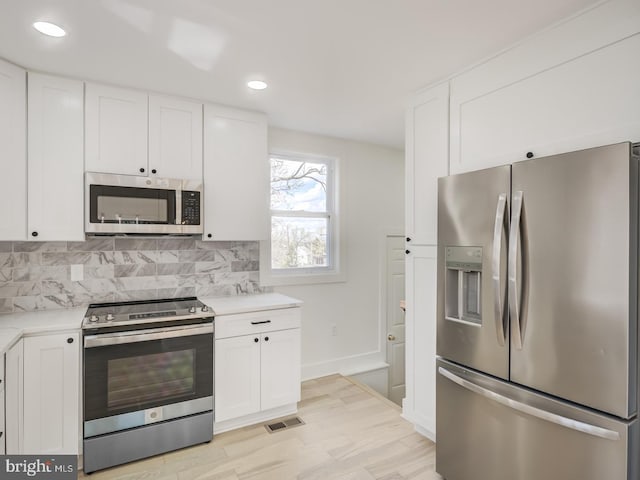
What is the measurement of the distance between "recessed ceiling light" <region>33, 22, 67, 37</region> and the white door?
3.32m

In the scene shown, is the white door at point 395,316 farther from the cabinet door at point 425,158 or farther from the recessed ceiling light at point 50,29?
the recessed ceiling light at point 50,29

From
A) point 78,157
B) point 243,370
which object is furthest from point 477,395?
Answer: point 78,157

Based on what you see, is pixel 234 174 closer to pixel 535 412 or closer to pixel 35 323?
pixel 35 323

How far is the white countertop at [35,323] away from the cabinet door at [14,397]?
2.9 inches

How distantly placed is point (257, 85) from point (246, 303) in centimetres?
161

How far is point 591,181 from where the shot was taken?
1448 millimetres

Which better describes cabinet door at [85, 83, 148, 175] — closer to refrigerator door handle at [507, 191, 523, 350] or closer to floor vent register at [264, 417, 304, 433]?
floor vent register at [264, 417, 304, 433]

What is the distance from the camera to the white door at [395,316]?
4.18 m

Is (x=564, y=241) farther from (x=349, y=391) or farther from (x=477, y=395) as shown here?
(x=349, y=391)

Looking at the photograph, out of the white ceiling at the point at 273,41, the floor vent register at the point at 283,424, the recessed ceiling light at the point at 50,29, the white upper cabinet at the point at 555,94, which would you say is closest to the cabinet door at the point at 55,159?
the white ceiling at the point at 273,41

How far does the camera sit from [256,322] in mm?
2775

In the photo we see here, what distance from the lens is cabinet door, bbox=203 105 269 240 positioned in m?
2.86

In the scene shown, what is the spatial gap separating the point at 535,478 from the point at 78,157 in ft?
10.2

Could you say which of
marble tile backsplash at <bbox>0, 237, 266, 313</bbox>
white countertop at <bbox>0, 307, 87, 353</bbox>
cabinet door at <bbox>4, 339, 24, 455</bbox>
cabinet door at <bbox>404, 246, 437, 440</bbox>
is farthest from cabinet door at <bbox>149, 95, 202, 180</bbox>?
cabinet door at <bbox>404, 246, 437, 440</bbox>
